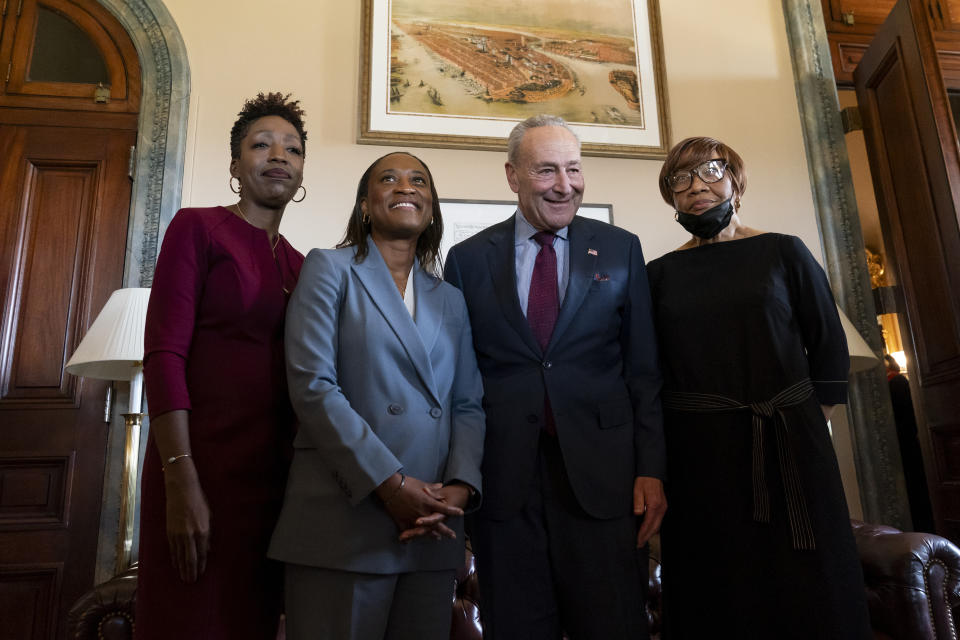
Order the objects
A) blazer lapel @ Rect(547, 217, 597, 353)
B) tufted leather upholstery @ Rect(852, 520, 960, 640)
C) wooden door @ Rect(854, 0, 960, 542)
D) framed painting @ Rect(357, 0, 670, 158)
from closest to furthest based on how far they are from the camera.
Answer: blazer lapel @ Rect(547, 217, 597, 353)
tufted leather upholstery @ Rect(852, 520, 960, 640)
wooden door @ Rect(854, 0, 960, 542)
framed painting @ Rect(357, 0, 670, 158)

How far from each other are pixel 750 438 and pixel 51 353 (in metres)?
2.73

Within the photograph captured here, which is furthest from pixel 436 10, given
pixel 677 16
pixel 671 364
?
pixel 671 364

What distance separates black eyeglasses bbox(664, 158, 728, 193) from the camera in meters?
1.76

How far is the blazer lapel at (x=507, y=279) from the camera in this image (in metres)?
A: 1.54

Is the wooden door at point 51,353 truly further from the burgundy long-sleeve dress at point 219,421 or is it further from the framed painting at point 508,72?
the burgundy long-sleeve dress at point 219,421

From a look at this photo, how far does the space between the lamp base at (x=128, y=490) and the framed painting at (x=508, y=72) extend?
155 centimetres

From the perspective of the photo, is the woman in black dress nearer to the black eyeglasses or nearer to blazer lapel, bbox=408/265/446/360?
the black eyeglasses

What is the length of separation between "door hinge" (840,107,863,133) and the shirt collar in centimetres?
257

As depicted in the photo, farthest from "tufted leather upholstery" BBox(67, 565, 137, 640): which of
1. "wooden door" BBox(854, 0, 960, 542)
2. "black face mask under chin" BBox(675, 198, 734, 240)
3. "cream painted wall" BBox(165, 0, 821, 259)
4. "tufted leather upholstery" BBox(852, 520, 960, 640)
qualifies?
"wooden door" BBox(854, 0, 960, 542)

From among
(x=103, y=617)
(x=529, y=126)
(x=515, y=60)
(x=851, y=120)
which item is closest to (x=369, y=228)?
(x=529, y=126)

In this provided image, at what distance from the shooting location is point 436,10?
3387mm

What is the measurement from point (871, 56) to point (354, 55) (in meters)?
2.62

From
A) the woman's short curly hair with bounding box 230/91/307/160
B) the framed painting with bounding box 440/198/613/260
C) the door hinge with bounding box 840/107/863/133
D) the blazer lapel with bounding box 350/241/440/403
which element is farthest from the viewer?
the door hinge with bounding box 840/107/863/133

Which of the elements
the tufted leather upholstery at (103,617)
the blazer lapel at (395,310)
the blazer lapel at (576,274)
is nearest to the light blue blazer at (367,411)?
the blazer lapel at (395,310)
